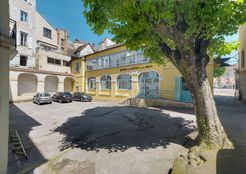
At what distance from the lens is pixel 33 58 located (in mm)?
25078

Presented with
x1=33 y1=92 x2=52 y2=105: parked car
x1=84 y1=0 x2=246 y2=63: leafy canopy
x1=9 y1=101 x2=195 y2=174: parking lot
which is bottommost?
x1=9 y1=101 x2=195 y2=174: parking lot

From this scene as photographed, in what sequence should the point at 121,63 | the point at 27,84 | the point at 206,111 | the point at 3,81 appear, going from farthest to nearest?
the point at 27,84, the point at 121,63, the point at 206,111, the point at 3,81

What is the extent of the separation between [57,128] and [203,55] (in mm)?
8664

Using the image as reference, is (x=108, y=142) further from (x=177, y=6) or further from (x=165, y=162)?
(x=177, y=6)

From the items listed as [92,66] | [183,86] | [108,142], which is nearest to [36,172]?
[108,142]

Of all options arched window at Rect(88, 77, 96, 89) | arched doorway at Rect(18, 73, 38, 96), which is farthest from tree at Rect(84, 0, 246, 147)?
arched doorway at Rect(18, 73, 38, 96)

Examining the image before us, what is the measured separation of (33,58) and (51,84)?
202 inches

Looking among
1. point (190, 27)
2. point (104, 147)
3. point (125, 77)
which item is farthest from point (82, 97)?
point (190, 27)

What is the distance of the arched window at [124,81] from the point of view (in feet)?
68.2

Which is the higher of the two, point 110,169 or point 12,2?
point 12,2

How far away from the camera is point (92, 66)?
27.2 metres

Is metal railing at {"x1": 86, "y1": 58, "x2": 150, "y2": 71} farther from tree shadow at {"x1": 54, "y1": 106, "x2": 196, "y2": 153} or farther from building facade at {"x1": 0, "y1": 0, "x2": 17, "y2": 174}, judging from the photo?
building facade at {"x1": 0, "y1": 0, "x2": 17, "y2": 174}

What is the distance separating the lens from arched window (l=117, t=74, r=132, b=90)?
20.8m

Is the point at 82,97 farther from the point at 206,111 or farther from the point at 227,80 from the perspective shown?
the point at 227,80
